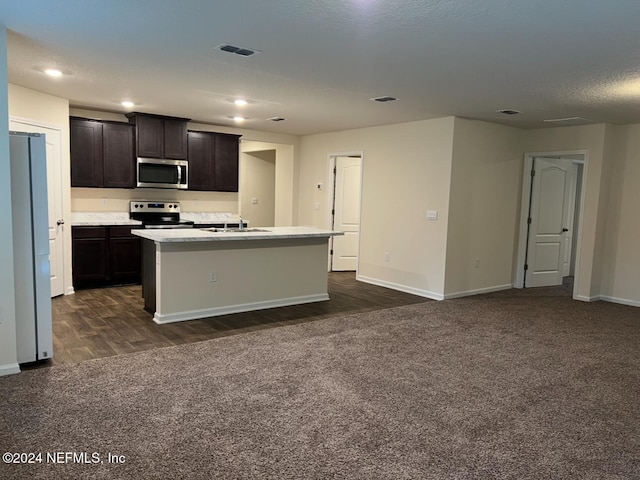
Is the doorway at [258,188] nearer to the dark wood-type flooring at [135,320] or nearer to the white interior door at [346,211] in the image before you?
the white interior door at [346,211]

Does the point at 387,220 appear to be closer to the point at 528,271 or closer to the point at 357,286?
the point at 357,286

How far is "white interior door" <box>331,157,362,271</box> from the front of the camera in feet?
26.1

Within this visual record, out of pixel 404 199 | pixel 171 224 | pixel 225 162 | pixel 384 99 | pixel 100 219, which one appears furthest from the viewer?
pixel 225 162

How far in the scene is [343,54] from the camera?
3.44 m

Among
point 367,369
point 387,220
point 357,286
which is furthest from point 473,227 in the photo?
A: point 367,369

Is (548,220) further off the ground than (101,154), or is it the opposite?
(101,154)

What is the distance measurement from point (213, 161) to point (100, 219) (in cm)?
193

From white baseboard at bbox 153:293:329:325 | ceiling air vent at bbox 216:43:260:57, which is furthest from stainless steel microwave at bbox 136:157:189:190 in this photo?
ceiling air vent at bbox 216:43:260:57

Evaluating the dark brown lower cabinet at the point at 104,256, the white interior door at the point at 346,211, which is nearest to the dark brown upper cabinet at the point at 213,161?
the dark brown lower cabinet at the point at 104,256

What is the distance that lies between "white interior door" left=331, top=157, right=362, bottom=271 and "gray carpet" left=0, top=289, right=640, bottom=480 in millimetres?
3619

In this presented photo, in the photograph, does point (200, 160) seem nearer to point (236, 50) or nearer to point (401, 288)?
point (401, 288)

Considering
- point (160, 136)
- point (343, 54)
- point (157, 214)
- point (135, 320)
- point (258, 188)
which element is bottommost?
point (135, 320)

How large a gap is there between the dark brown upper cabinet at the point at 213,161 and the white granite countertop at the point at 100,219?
1.12m

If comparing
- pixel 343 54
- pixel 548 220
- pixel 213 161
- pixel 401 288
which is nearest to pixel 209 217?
pixel 213 161
